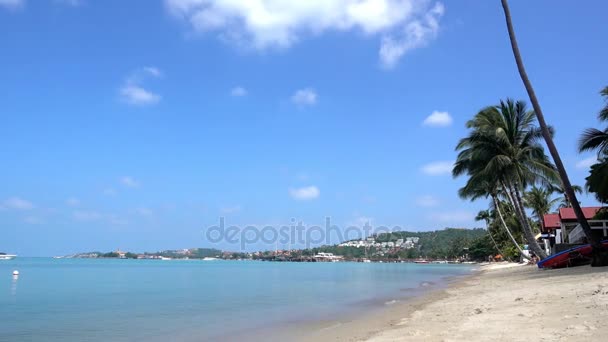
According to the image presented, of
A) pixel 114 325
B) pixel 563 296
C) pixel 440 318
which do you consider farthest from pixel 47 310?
pixel 563 296

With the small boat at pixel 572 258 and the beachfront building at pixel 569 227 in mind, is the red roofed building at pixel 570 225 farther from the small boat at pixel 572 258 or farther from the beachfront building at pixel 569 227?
the small boat at pixel 572 258

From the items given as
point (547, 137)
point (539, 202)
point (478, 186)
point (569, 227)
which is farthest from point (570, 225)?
A: point (539, 202)

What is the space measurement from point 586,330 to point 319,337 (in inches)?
275

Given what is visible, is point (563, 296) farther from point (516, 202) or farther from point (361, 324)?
point (516, 202)

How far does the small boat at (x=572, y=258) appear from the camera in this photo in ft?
73.7

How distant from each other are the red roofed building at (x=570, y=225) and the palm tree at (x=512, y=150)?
118 inches

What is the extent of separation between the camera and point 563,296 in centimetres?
1205

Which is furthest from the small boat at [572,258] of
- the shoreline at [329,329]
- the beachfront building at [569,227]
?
the shoreline at [329,329]

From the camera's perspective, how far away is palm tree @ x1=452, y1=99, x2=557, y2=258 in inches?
1184

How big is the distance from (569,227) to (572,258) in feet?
43.0

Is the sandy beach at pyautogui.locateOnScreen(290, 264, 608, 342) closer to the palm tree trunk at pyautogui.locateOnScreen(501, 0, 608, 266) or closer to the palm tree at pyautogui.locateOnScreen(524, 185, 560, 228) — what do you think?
the palm tree trunk at pyautogui.locateOnScreen(501, 0, 608, 266)

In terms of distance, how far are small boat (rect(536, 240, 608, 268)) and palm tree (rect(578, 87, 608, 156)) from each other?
4620mm

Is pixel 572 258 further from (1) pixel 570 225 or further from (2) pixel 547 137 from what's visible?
(1) pixel 570 225

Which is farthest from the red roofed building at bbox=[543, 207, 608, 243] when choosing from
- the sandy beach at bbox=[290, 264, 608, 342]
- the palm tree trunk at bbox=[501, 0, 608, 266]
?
the sandy beach at bbox=[290, 264, 608, 342]
